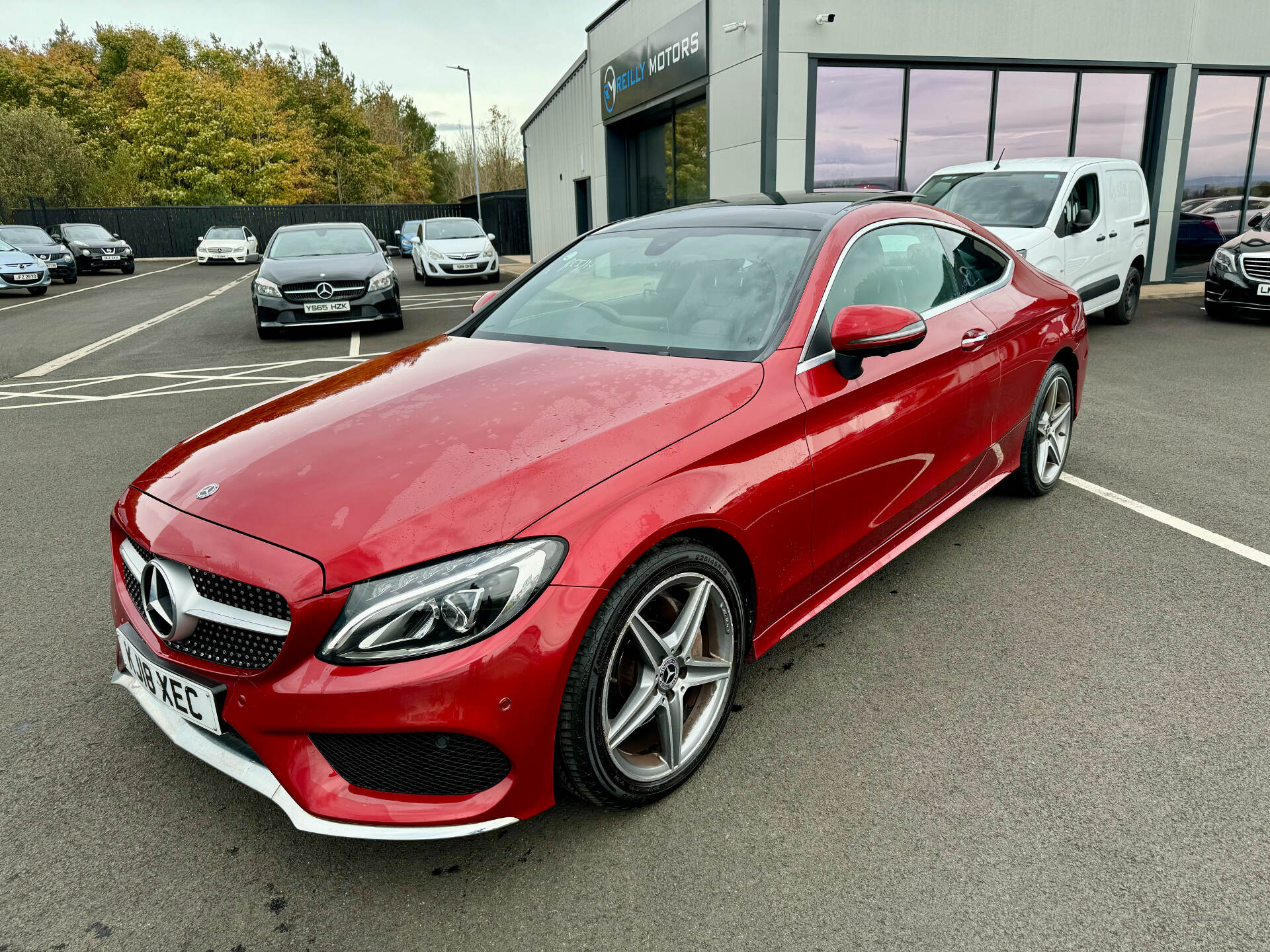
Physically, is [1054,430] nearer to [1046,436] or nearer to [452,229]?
[1046,436]

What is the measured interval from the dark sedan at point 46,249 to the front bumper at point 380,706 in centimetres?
2468

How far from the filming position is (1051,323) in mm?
4258

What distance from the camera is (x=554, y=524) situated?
2.00 metres

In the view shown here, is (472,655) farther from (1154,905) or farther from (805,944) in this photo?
(1154,905)

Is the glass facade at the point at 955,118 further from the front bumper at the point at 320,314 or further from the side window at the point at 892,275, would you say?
the side window at the point at 892,275

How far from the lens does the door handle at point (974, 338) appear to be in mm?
3467

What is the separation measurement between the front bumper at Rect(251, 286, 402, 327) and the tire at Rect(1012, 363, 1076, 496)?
29.5ft

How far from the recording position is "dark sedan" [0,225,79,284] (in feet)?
73.2

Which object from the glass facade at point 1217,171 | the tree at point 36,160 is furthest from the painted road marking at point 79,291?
the glass facade at point 1217,171

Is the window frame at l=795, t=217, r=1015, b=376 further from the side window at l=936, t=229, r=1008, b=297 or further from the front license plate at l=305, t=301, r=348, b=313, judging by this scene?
the front license plate at l=305, t=301, r=348, b=313

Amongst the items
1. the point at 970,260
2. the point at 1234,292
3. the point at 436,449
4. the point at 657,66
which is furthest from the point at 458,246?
the point at 436,449

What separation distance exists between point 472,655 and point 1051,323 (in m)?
3.54

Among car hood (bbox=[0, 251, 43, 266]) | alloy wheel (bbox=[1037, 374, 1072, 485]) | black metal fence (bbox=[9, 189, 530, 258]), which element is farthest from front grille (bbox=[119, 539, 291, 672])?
black metal fence (bbox=[9, 189, 530, 258])

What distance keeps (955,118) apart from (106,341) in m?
12.7
